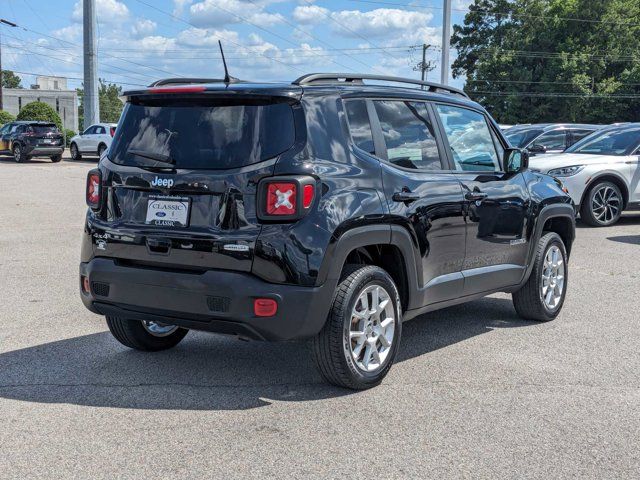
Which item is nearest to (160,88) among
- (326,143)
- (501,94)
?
(326,143)

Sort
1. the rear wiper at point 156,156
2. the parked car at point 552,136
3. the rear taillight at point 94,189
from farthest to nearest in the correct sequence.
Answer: the parked car at point 552,136 < the rear taillight at point 94,189 < the rear wiper at point 156,156

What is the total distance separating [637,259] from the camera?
34.4 feet

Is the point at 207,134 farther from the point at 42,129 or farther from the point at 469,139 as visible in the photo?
the point at 42,129

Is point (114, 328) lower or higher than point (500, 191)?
lower

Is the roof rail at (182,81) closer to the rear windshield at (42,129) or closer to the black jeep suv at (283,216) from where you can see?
the black jeep suv at (283,216)

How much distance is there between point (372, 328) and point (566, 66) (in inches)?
2253

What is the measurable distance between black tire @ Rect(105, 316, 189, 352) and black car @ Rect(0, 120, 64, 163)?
2936 cm

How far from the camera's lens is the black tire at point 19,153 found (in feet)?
109

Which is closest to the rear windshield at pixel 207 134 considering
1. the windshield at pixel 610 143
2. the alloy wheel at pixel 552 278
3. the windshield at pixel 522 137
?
the alloy wheel at pixel 552 278

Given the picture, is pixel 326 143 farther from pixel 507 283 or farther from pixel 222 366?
pixel 507 283

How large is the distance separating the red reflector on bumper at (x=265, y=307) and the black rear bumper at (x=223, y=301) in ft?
0.07

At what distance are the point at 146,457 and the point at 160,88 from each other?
7.42ft

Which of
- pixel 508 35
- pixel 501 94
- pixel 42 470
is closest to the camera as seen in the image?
pixel 42 470

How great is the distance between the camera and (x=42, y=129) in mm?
33812
